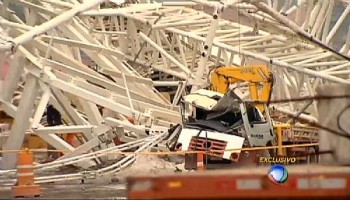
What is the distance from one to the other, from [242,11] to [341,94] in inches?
803

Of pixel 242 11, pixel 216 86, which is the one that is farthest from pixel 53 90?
pixel 242 11

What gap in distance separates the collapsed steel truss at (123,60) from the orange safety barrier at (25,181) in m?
3.07

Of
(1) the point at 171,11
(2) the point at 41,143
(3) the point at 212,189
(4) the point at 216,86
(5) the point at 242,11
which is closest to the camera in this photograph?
(3) the point at 212,189

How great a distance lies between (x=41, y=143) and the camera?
25438 millimetres

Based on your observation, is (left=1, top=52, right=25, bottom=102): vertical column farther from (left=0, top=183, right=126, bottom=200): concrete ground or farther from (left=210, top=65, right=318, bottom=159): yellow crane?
(left=210, top=65, right=318, bottom=159): yellow crane

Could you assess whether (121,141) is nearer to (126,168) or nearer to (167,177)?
(126,168)

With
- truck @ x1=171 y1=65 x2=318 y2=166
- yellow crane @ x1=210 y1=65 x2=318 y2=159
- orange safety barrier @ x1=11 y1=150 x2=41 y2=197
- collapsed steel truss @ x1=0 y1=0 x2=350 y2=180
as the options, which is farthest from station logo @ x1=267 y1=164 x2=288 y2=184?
yellow crane @ x1=210 y1=65 x2=318 y2=159

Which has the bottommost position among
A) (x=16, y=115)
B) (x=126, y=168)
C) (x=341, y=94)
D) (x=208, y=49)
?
(x=341, y=94)

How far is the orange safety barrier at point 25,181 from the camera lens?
16.5 meters

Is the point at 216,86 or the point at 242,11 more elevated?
the point at 242,11

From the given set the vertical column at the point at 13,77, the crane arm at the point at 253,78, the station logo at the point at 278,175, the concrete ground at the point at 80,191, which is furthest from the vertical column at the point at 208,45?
the station logo at the point at 278,175

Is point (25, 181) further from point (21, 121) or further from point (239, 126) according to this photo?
point (239, 126)

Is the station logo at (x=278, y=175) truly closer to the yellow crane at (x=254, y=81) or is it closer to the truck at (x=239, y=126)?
the truck at (x=239, y=126)

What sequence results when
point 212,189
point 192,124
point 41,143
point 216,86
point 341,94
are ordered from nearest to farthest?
point 212,189 < point 341,94 < point 192,124 < point 216,86 < point 41,143
